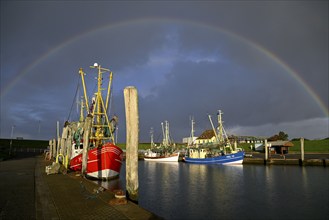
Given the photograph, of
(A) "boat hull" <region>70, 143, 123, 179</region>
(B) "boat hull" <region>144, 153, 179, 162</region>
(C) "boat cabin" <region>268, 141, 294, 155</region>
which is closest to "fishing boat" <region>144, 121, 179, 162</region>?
(B) "boat hull" <region>144, 153, 179, 162</region>

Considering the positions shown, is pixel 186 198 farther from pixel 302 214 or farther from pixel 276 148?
pixel 276 148

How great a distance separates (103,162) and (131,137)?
1890cm

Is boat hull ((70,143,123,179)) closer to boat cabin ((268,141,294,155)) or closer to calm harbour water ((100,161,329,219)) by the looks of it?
calm harbour water ((100,161,329,219))

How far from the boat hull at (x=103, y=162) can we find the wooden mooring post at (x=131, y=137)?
1709 cm

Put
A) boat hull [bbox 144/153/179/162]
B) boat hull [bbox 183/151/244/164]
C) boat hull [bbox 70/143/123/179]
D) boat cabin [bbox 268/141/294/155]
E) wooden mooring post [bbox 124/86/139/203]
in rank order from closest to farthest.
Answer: wooden mooring post [bbox 124/86/139/203] < boat hull [bbox 70/143/123/179] < boat hull [bbox 183/151/244/164] < boat cabin [bbox 268/141/294/155] < boat hull [bbox 144/153/179/162]

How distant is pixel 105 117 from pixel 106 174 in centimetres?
1075

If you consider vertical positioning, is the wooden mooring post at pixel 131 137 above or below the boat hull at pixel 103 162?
above

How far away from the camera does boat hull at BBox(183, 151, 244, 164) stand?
6106cm

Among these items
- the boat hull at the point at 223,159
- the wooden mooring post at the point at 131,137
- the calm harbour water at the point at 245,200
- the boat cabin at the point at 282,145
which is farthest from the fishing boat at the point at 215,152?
the wooden mooring post at the point at 131,137

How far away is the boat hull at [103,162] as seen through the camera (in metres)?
30.0

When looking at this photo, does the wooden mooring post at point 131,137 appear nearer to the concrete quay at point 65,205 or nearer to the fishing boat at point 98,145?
the concrete quay at point 65,205

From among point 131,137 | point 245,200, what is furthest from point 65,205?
point 245,200

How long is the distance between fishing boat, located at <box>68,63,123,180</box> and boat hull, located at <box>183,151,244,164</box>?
111ft

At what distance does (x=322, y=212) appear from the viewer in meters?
19.6
